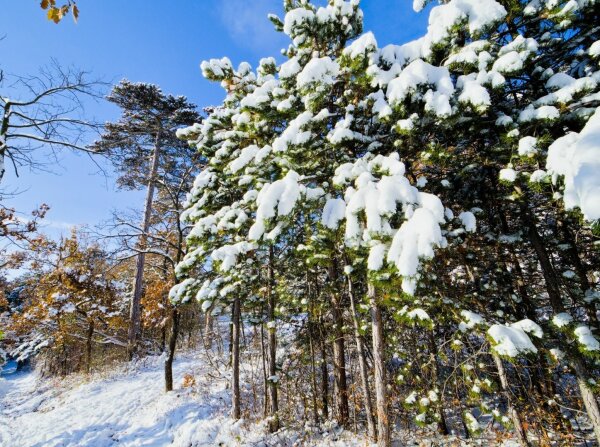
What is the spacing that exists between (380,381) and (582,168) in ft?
12.8

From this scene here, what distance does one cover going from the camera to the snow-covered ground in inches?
290

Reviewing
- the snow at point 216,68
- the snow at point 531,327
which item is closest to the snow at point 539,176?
the snow at point 531,327

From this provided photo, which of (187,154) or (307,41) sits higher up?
(187,154)

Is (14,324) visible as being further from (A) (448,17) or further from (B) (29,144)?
(A) (448,17)

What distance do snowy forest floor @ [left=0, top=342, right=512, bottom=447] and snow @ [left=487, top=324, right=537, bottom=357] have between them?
396cm

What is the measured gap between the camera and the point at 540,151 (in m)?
3.80

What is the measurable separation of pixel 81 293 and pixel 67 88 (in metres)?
13.2

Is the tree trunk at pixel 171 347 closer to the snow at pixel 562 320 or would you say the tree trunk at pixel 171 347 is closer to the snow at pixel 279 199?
the snow at pixel 279 199

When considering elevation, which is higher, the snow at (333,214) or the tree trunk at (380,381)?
the snow at (333,214)

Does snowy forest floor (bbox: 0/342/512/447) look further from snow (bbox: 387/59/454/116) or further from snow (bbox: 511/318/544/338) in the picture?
snow (bbox: 387/59/454/116)

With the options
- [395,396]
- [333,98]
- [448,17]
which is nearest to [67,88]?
[333,98]

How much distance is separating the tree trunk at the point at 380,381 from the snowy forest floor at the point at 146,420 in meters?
2.26

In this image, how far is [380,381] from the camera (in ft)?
15.6

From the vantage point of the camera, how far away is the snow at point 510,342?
126 inches
